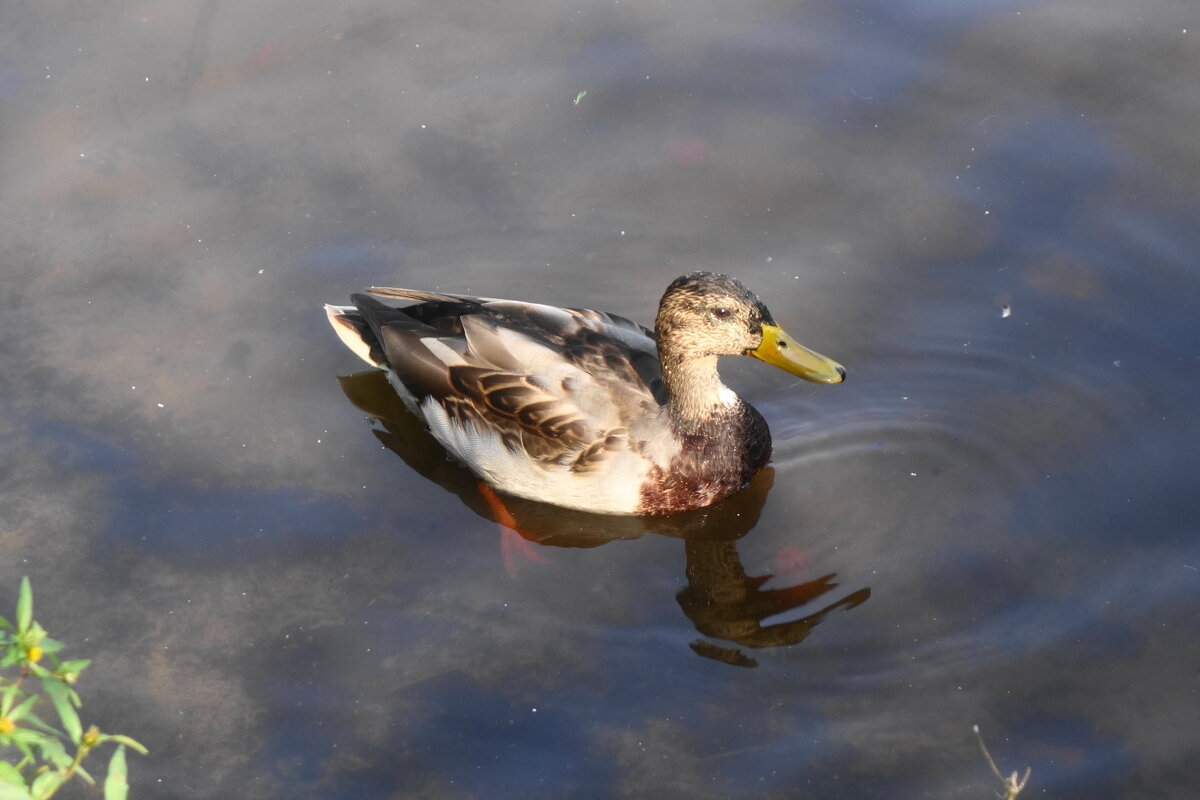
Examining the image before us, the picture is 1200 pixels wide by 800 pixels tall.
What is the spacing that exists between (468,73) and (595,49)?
765mm

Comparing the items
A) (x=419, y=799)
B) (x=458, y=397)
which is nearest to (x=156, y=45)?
(x=458, y=397)

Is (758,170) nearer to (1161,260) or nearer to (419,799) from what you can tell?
(1161,260)

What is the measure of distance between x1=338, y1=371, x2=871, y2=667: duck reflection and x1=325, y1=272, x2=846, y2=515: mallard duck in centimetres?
8

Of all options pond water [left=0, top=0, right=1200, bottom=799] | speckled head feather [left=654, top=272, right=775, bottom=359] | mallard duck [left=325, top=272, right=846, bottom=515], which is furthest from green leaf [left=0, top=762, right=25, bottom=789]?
speckled head feather [left=654, top=272, right=775, bottom=359]

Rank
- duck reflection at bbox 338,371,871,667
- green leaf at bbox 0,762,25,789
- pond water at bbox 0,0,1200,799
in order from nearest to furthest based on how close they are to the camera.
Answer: green leaf at bbox 0,762,25,789, pond water at bbox 0,0,1200,799, duck reflection at bbox 338,371,871,667

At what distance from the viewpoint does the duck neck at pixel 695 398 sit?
5691 millimetres

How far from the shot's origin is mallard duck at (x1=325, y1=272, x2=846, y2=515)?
5562 mm

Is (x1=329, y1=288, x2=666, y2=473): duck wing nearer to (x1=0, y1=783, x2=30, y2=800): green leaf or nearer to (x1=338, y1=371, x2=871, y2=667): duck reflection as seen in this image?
(x1=338, y1=371, x2=871, y2=667): duck reflection

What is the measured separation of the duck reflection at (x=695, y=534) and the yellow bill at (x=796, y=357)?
591mm

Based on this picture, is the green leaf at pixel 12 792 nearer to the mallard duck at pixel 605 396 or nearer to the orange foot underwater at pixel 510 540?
the orange foot underwater at pixel 510 540

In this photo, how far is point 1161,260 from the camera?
21.0ft

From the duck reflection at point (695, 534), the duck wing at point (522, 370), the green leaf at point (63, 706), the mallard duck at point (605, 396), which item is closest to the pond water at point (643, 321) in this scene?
the duck reflection at point (695, 534)

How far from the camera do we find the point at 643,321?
21.8 ft

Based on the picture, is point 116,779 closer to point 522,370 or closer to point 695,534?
point 522,370
